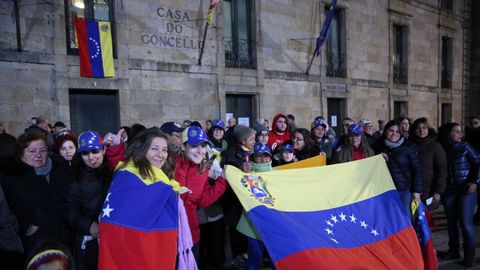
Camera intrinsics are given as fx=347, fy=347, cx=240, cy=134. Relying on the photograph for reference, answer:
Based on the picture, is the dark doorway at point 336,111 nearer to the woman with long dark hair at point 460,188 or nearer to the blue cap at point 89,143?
the woman with long dark hair at point 460,188

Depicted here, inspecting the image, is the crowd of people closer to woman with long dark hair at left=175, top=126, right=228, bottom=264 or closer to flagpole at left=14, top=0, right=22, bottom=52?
woman with long dark hair at left=175, top=126, right=228, bottom=264

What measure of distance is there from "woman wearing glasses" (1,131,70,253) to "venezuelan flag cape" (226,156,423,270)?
1613 mm

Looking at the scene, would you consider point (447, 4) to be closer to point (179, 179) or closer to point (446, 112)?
point (446, 112)

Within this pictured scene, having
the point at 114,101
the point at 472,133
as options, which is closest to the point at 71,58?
the point at 114,101

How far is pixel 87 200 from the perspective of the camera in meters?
2.91

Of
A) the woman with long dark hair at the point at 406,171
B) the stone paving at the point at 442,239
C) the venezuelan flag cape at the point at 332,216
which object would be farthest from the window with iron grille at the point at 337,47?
the venezuelan flag cape at the point at 332,216

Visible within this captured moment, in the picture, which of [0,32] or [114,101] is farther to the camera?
[114,101]

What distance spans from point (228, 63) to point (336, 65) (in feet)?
17.8

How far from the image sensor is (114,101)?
9.48 m

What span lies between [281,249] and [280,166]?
149 centimetres

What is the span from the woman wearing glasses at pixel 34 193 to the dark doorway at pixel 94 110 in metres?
6.29

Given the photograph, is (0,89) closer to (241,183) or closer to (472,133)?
(241,183)

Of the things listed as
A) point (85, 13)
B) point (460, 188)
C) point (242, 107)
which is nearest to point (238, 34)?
point (242, 107)

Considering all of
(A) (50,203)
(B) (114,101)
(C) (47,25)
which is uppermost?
(C) (47,25)
